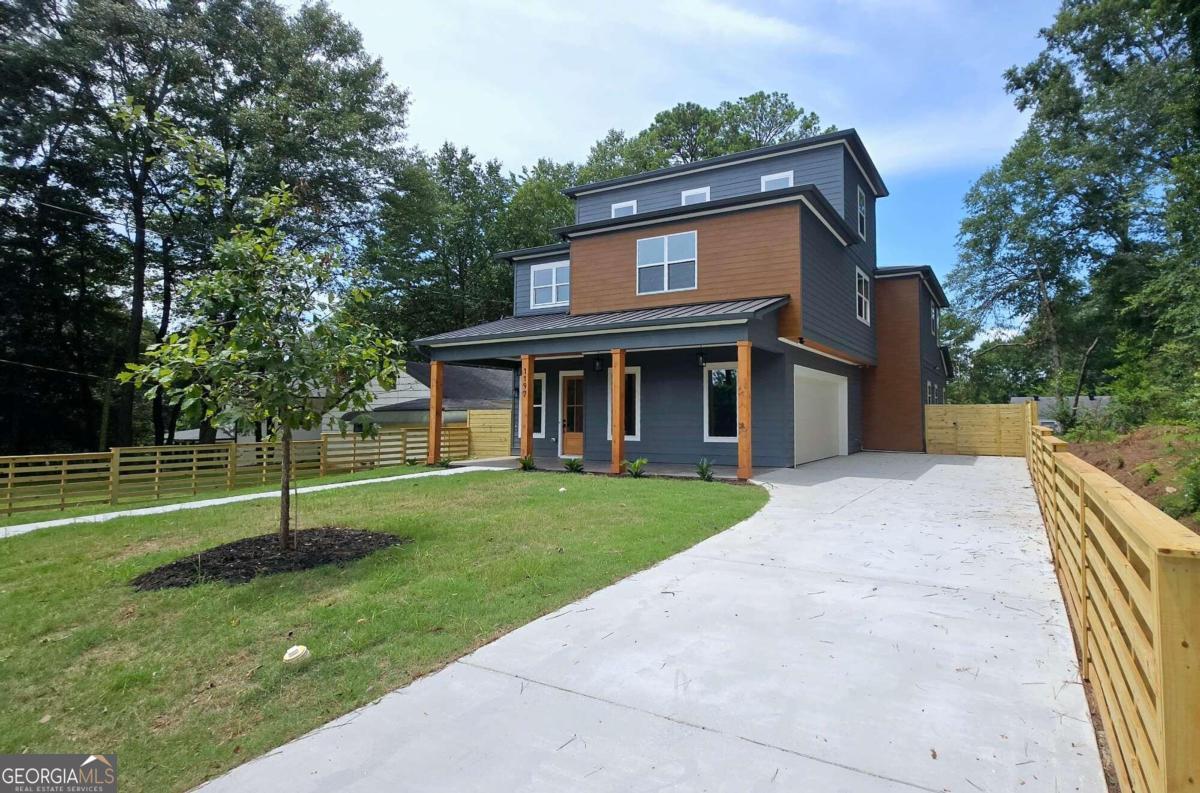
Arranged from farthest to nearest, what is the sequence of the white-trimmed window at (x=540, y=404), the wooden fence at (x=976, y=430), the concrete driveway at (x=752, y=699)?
the wooden fence at (x=976, y=430) → the white-trimmed window at (x=540, y=404) → the concrete driveway at (x=752, y=699)

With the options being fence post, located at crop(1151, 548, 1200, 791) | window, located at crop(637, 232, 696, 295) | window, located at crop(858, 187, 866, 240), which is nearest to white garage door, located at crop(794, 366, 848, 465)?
window, located at crop(637, 232, 696, 295)

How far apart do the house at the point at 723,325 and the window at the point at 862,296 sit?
4.4 inches

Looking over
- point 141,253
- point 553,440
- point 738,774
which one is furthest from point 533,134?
point 738,774

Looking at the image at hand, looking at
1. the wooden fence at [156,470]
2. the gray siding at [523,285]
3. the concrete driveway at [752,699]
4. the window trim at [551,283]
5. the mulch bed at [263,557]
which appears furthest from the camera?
the gray siding at [523,285]

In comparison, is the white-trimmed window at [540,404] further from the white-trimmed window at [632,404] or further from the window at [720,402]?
the window at [720,402]

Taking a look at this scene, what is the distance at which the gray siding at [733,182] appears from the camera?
48.1 ft

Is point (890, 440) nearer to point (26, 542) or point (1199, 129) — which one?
point (1199, 129)

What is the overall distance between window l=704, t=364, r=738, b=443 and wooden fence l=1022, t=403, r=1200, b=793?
9.84 meters

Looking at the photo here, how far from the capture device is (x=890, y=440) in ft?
57.5

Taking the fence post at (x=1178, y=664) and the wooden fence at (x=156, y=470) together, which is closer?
the fence post at (x=1178, y=664)

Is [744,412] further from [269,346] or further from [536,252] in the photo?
[536,252]

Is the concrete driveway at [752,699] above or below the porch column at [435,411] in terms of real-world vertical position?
below

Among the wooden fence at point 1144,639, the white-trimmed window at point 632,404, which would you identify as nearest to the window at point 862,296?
the white-trimmed window at point 632,404

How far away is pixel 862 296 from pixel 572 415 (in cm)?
893
